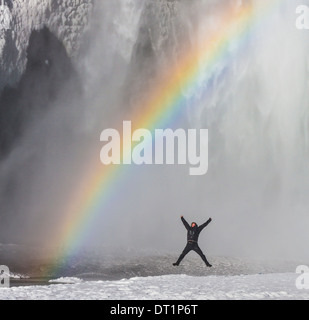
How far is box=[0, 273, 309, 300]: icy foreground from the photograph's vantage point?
A: 42.7 feet

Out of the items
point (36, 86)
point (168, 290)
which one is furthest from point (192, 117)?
point (168, 290)

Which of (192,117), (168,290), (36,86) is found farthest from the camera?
(192,117)

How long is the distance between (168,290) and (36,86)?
1125 inches

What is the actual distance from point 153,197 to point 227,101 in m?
8.06

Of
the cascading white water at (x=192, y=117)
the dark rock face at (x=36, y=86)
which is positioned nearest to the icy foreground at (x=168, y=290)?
the cascading white water at (x=192, y=117)

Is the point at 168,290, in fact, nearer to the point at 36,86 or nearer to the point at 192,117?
the point at 36,86

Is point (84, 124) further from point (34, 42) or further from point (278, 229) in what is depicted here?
point (278, 229)

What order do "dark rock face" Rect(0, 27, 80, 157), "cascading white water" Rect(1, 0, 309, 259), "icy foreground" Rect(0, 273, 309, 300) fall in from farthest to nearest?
"cascading white water" Rect(1, 0, 309, 259)
"dark rock face" Rect(0, 27, 80, 157)
"icy foreground" Rect(0, 273, 309, 300)

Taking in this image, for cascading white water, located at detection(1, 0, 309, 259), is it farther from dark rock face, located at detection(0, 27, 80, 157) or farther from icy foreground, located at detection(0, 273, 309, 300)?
icy foreground, located at detection(0, 273, 309, 300)

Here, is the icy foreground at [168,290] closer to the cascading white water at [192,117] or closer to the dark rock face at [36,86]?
the cascading white water at [192,117]

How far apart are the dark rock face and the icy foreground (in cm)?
2574

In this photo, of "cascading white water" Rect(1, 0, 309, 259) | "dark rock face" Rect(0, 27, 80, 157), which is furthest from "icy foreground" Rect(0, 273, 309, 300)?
"dark rock face" Rect(0, 27, 80, 157)

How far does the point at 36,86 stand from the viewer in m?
40.4

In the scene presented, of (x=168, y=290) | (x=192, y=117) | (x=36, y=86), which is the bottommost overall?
(x=168, y=290)
